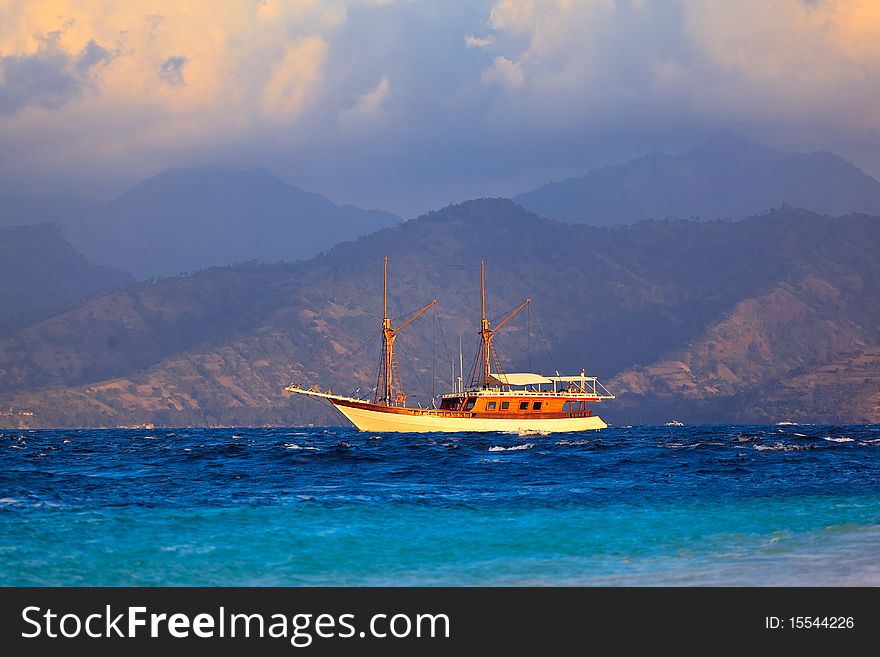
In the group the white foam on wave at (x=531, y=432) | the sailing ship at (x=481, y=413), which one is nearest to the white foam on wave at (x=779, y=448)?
the sailing ship at (x=481, y=413)

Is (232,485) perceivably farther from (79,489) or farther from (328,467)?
(328,467)

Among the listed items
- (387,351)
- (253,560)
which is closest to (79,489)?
(253,560)

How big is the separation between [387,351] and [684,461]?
353 feet

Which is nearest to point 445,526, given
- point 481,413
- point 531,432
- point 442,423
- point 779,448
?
point 779,448

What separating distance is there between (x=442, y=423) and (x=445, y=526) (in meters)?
110

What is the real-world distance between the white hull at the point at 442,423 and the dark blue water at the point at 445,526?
79.7 metres

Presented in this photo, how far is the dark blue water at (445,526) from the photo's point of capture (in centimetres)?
2955

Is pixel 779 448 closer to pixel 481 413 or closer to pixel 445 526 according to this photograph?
pixel 445 526

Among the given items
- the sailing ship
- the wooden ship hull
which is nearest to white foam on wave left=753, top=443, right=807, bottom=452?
the sailing ship

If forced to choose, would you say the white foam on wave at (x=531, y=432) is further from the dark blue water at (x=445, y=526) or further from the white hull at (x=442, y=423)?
the dark blue water at (x=445, y=526)

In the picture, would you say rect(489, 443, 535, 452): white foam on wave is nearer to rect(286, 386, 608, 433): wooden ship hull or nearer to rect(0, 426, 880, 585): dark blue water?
rect(0, 426, 880, 585): dark blue water

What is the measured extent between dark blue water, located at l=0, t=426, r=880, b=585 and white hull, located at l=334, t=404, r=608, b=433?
7969cm

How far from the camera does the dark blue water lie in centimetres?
2955

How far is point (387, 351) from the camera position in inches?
7101
